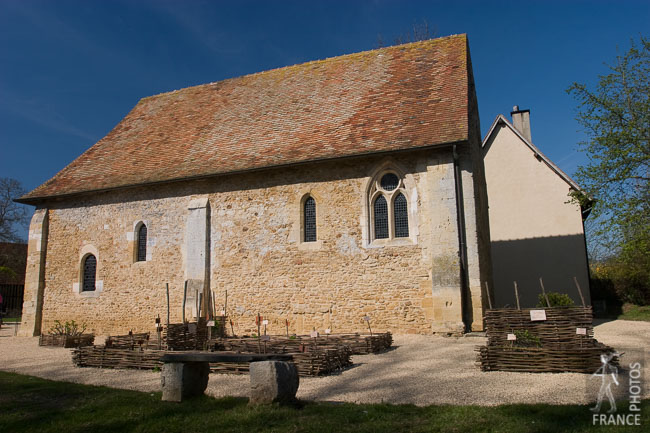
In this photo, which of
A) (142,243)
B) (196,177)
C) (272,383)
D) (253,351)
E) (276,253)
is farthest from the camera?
(142,243)

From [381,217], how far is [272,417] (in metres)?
9.19

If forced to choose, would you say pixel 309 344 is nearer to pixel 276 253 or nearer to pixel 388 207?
pixel 276 253

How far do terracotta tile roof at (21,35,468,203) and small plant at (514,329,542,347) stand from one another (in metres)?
5.78

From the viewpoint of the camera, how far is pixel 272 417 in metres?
5.45

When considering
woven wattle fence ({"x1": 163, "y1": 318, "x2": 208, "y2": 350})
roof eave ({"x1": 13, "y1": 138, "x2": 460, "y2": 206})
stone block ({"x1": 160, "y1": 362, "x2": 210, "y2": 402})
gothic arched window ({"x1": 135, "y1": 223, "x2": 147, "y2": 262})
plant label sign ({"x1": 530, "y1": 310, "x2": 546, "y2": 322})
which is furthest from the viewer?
gothic arched window ({"x1": 135, "y1": 223, "x2": 147, "y2": 262})

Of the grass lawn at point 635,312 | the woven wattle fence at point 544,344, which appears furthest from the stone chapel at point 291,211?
the grass lawn at point 635,312

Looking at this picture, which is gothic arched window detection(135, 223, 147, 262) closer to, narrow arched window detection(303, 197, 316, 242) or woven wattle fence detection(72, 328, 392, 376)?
woven wattle fence detection(72, 328, 392, 376)

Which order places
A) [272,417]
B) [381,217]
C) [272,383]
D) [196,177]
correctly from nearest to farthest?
[272,417] < [272,383] < [381,217] < [196,177]

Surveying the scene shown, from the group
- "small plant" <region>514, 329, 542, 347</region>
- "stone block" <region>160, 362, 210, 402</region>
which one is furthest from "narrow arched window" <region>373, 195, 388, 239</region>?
"stone block" <region>160, 362, 210, 402</region>

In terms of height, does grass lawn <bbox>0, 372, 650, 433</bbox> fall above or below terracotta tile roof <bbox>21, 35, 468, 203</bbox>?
A: below

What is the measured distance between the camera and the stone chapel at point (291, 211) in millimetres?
13406

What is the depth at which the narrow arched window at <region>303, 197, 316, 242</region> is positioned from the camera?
1481cm

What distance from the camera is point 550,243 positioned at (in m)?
21.2

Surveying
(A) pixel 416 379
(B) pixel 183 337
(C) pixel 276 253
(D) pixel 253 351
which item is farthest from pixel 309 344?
(C) pixel 276 253
